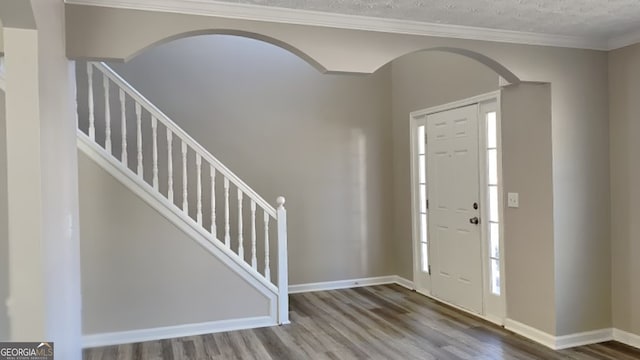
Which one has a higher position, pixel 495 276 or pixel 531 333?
pixel 495 276

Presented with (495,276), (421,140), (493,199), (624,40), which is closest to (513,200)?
(493,199)

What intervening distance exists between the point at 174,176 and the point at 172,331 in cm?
177

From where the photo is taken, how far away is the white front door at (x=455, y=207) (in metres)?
4.48

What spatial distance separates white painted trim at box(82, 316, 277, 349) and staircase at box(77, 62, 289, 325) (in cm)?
22

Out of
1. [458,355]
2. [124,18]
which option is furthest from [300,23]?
[458,355]

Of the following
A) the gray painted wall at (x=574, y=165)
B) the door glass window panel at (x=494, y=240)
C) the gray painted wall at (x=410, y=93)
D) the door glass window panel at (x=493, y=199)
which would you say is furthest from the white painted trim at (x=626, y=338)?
the gray painted wall at (x=410, y=93)

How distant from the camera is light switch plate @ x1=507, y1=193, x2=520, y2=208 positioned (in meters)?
3.89

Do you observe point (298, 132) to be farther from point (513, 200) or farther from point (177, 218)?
point (513, 200)

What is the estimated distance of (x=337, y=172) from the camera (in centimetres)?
573

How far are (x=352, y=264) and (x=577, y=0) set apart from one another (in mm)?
3900

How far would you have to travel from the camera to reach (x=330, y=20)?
2.93 m

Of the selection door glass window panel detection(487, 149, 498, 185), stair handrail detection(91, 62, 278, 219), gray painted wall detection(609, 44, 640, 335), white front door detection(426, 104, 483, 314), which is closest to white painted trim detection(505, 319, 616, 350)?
gray painted wall detection(609, 44, 640, 335)

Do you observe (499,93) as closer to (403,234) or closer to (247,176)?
(403,234)

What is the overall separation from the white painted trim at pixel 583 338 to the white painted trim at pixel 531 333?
0.05 m
